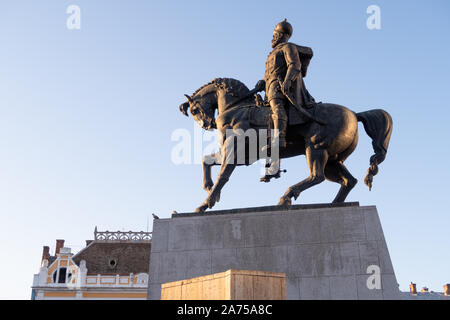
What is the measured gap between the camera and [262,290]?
7.25m

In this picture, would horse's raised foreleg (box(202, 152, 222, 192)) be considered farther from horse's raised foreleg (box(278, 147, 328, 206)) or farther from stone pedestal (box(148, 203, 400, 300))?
horse's raised foreleg (box(278, 147, 328, 206))

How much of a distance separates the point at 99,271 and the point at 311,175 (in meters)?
40.4

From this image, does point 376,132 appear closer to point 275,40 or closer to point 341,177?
point 341,177

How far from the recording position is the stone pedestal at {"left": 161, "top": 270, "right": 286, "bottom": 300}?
704 cm

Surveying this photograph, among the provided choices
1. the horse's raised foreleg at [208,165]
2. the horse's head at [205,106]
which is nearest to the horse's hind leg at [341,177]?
the horse's raised foreleg at [208,165]

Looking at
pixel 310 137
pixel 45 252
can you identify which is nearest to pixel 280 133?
pixel 310 137

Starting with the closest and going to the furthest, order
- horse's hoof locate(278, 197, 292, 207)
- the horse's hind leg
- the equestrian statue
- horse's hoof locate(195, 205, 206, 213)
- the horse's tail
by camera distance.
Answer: horse's hoof locate(278, 197, 292, 207) → horse's hoof locate(195, 205, 206, 213) → the equestrian statue → the horse's tail → the horse's hind leg

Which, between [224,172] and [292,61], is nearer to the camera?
[224,172]

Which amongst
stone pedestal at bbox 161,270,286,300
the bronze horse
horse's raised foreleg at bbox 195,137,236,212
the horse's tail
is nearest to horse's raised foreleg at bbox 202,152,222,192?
the bronze horse

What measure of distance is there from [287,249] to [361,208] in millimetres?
1696

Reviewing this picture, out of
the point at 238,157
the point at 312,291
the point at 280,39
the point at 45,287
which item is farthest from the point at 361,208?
the point at 45,287

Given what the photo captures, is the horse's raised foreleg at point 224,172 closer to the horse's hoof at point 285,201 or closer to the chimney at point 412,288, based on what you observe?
the horse's hoof at point 285,201

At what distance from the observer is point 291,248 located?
10680 mm

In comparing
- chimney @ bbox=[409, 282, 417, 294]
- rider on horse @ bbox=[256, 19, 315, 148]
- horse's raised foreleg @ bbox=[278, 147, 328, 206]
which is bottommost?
horse's raised foreleg @ bbox=[278, 147, 328, 206]
